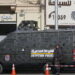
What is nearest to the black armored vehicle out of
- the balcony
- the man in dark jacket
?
the man in dark jacket

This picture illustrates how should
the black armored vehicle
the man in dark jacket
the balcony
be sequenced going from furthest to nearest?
the balcony < the black armored vehicle < the man in dark jacket

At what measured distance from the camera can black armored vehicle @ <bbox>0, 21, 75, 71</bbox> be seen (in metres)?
19.1

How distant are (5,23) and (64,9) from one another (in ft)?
16.5

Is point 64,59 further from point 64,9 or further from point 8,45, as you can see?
point 64,9

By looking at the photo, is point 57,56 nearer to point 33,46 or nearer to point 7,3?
point 33,46

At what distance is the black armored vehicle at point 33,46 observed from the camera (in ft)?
62.8

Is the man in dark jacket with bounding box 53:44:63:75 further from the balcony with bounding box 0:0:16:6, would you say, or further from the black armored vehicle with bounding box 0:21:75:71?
the balcony with bounding box 0:0:16:6

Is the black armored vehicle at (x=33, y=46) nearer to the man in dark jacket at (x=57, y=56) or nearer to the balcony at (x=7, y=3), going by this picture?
the man in dark jacket at (x=57, y=56)

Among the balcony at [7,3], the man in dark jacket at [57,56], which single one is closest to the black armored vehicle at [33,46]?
the man in dark jacket at [57,56]

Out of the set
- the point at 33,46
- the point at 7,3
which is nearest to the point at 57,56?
the point at 33,46

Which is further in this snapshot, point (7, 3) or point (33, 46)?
point (7, 3)

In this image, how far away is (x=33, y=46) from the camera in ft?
63.2

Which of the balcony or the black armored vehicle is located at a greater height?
the balcony

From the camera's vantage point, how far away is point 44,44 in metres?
19.2
